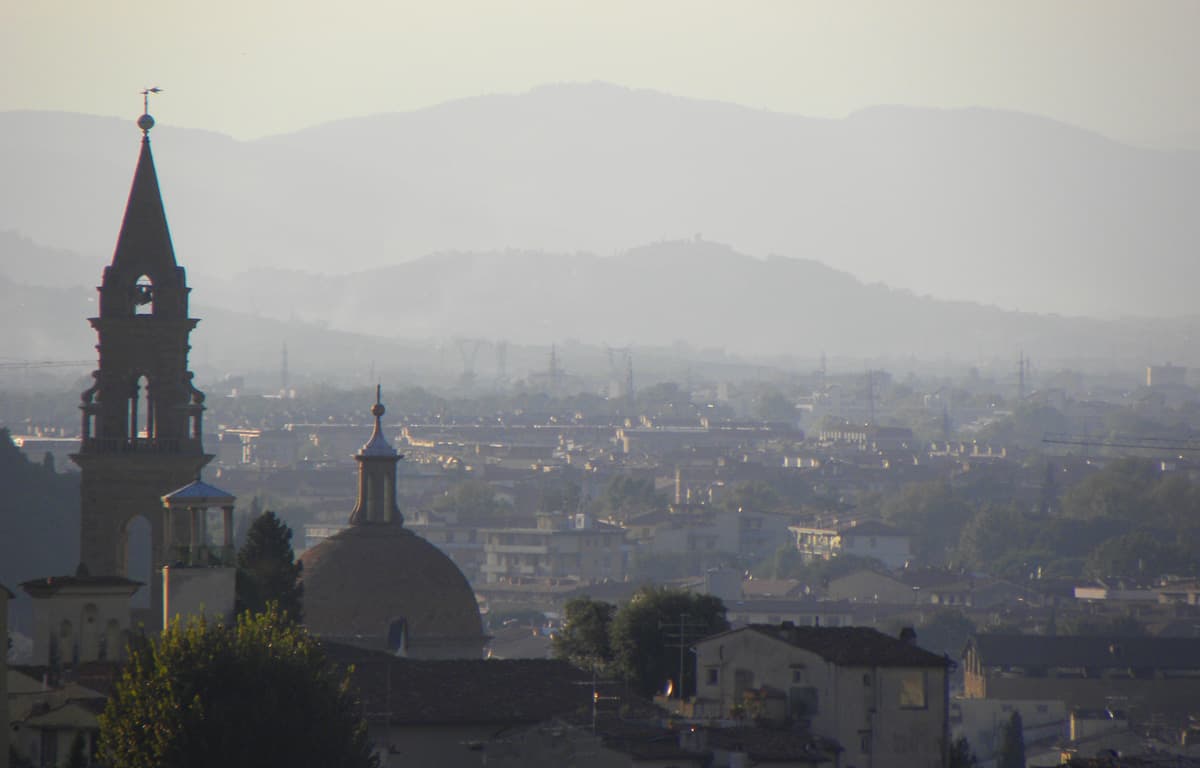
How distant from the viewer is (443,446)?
656ft

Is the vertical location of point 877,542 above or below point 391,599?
below

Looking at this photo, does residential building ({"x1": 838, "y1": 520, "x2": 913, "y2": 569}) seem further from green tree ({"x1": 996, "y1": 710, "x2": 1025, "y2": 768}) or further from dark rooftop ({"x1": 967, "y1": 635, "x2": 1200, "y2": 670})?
green tree ({"x1": 996, "y1": 710, "x2": 1025, "y2": 768})

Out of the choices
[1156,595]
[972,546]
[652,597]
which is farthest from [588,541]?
[652,597]

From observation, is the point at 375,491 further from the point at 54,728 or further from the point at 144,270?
the point at 54,728

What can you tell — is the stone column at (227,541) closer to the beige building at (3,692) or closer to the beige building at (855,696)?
the beige building at (3,692)

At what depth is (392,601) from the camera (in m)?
37.7

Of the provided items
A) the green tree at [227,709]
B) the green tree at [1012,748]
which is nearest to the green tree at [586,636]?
the green tree at [1012,748]

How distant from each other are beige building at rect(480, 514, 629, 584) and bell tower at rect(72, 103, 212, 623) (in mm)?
76486

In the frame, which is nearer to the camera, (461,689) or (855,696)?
(461,689)

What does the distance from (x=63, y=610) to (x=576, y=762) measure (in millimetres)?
7228

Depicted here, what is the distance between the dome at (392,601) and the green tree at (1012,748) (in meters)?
17.1

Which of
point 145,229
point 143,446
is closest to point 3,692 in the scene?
point 143,446

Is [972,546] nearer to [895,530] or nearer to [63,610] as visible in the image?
[895,530]

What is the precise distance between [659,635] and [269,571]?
6.97 metres
